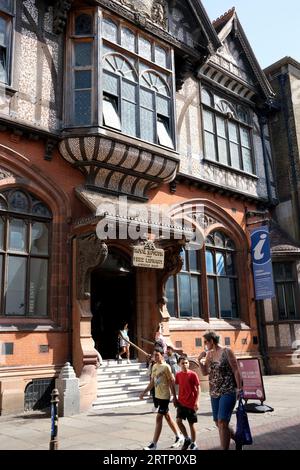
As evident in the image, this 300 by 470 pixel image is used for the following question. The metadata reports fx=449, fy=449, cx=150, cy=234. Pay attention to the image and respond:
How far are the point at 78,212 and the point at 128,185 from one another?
223 centimetres

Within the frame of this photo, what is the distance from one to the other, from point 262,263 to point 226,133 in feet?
19.5

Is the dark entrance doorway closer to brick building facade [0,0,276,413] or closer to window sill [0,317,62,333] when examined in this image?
brick building facade [0,0,276,413]

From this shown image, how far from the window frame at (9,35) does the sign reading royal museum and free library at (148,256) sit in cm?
583

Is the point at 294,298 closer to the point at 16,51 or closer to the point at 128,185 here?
the point at 128,185

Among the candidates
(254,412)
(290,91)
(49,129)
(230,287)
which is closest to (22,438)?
(254,412)

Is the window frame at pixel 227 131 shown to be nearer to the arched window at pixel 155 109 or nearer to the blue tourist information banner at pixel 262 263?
the arched window at pixel 155 109

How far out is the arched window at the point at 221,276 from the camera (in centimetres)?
1755

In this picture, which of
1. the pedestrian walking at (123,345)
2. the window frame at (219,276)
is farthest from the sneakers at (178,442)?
the window frame at (219,276)

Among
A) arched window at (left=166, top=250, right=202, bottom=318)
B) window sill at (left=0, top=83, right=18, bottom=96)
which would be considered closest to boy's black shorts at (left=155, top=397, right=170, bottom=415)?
arched window at (left=166, top=250, right=202, bottom=318)

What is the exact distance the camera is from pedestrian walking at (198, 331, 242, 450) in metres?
6.13

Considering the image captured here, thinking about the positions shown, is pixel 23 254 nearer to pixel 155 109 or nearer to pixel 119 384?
pixel 119 384

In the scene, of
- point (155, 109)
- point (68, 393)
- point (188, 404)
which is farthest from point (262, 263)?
point (188, 404)

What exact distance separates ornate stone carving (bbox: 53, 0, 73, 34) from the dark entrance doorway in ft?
23.6

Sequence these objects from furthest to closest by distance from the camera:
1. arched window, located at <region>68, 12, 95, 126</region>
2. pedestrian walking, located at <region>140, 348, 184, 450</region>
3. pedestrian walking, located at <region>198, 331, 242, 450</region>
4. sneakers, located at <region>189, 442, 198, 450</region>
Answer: arched window, located at <region>68, 12, 95, 126</region> < pedestrian walking, located at <region>140, 348, 184, 450</region> < sneakers, located at <region>189, 442, 198, 450</region> < pedestrian walking, located at <region>198, 331, 242, 450</region>
